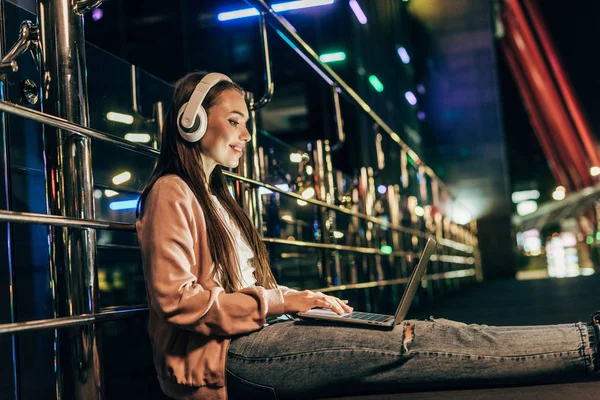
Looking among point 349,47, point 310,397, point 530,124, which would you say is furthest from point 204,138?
point 530,124

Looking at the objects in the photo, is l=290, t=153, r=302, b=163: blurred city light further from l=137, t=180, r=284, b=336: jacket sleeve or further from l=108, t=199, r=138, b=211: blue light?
l=137, t=180, r=284, b=336: jacket sleeve

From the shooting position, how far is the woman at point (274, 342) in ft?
4.83

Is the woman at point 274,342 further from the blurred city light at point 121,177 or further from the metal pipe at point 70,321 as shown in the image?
the blurred city light at point 121,177

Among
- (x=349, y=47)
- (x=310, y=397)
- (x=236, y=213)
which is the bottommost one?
(x=310, y=397)

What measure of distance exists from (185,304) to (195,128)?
0.46 metres

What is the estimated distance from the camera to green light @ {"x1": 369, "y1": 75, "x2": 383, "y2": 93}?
438 inches

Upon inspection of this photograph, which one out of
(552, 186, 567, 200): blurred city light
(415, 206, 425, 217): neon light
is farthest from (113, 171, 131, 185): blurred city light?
(552, 186, 567, 200): blurred city light

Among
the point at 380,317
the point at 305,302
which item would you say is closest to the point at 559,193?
the point at 380,317

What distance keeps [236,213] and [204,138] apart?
213 mm

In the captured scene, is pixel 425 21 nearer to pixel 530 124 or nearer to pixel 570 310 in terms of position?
pixel 570 310

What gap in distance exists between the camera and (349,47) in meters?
9.88

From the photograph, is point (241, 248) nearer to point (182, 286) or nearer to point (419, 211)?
point (182, 286)

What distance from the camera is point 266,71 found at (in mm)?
2521

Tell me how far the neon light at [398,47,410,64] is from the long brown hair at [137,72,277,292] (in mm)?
12947
